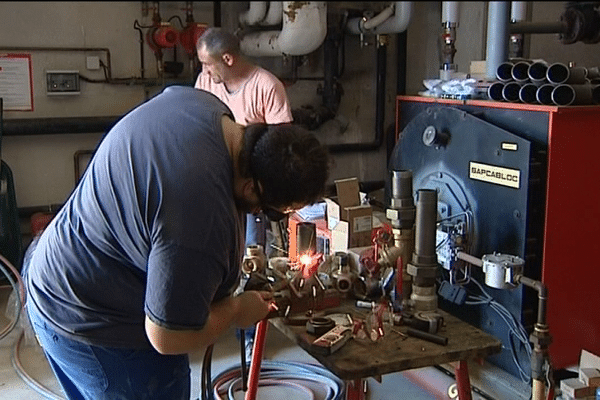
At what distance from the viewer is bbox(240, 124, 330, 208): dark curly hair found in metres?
1.17

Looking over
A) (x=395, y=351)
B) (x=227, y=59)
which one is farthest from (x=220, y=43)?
(x=395, y=351)

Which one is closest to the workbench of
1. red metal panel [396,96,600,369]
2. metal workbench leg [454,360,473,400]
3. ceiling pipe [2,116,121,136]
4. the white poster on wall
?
metal workbench leg [454,360,473,400]

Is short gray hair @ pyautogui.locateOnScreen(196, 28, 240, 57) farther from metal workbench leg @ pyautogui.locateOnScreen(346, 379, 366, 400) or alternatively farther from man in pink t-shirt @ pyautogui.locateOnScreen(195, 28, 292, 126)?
metal workbench leg @ pyautogui.locateOnScreen(346, 379, 366, 400)

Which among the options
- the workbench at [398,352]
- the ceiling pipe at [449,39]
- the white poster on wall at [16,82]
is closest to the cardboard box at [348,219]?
the workbench at [398,352]

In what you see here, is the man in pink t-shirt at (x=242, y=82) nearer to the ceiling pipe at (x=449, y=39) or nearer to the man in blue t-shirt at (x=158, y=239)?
the ceiling pipe at (x=449, y=39)

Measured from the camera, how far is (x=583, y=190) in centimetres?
218

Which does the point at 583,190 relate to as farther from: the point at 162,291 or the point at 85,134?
the point at 85,134

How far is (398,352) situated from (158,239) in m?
0.65

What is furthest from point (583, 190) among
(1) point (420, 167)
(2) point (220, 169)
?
(2) point (220, 169)

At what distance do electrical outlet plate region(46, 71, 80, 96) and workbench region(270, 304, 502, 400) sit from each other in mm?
2219

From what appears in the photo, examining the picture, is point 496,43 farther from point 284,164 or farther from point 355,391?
point 284,164

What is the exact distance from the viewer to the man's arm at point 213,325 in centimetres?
116

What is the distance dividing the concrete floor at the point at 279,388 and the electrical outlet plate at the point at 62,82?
124 cm

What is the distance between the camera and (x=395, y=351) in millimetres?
1535
